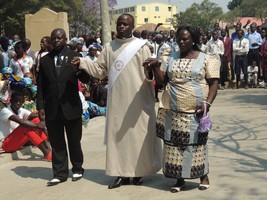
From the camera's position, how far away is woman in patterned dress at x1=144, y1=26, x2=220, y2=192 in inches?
205

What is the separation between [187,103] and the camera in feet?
17.0

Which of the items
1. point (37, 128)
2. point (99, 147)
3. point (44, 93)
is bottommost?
point (99, 147)

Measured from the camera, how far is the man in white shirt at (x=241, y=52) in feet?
49.3

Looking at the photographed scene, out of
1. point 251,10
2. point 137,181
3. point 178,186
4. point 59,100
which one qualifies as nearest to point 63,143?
point 59,100

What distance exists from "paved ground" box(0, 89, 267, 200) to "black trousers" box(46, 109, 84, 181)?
191mm

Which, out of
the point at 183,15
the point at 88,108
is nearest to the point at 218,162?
the point at 88,108

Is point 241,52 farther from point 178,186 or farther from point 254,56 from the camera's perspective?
point 178,186

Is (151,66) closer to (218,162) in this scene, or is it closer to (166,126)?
(166,126)

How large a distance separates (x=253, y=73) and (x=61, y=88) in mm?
10506

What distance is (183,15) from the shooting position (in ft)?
227

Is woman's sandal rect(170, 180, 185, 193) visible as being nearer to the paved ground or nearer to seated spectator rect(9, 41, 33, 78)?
the paved ground

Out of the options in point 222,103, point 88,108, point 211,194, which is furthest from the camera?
point 222,103

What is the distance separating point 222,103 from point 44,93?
24.0 ft

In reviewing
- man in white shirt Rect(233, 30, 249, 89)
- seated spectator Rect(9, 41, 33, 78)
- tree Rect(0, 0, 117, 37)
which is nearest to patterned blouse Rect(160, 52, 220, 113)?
seated spectator Rect(9, 41, 33, 78)
